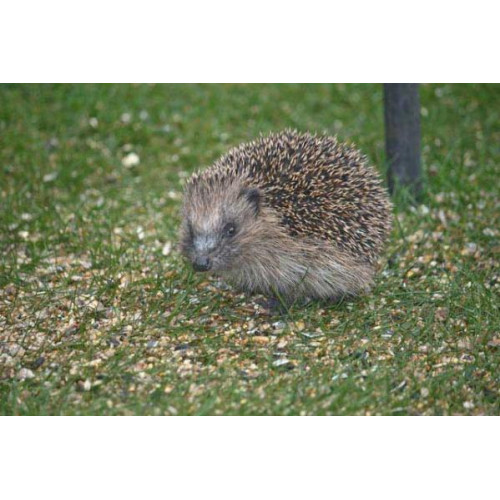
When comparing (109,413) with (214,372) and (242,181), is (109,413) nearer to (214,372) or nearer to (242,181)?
(214,372)

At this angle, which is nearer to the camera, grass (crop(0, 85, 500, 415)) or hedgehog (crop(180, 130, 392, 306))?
grass (crop(0, 85, 500, 415))

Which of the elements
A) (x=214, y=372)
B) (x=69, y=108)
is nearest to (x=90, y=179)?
(x=69, y=108)

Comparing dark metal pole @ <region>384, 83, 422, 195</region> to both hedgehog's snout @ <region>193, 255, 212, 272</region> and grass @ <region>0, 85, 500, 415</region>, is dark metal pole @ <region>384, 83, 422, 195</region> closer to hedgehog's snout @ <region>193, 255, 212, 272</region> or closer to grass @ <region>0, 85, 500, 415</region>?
grass @ <region>0, 85, 500, 415</region>

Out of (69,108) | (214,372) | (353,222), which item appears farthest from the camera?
(69,108)

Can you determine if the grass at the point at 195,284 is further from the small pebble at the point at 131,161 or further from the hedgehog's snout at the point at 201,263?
the hedgehog's snout at the point at 201,263

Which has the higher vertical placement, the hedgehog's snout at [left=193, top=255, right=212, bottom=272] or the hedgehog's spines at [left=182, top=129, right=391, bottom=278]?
the hedgehog's spines at [left=182, top=129, right=391, bottom=278]

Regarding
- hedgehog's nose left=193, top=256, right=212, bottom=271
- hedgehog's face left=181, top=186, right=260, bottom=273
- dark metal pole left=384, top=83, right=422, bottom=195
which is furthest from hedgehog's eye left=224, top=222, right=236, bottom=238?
dark metal pole left=384, top=83, right=422, bottom=195

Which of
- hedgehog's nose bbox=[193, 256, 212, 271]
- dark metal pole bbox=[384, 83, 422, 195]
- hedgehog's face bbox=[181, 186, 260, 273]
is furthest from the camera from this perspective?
dark metal pole bbox=[384, 83, 422, 195]

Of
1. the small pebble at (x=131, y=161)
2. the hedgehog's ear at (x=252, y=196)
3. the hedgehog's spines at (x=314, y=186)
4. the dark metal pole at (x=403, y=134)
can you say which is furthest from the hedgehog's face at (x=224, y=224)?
the small pebble at (x=131, y=161)
